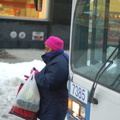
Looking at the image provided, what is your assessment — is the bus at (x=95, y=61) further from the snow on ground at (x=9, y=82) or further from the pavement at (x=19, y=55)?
the pavement at (x=19, y=55)

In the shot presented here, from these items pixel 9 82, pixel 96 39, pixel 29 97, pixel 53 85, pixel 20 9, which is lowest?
pixel 9 82

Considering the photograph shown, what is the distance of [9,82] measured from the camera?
7980 millimetres

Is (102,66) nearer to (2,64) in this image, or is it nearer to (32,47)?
(2,64)

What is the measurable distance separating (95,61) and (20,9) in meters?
10.8

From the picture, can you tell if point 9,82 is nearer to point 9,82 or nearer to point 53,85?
point 9,82

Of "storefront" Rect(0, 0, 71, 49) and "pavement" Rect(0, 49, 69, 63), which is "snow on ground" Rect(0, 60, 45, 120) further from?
"storefront" Rect(0, 0, 71, 49)

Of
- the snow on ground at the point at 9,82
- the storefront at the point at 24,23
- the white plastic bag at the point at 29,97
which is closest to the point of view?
the white plastic bag at the point at 29,97

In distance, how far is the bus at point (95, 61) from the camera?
2.76 meters

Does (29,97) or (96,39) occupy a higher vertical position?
(96,39)

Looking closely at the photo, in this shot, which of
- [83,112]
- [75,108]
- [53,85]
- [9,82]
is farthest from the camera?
[9,82]

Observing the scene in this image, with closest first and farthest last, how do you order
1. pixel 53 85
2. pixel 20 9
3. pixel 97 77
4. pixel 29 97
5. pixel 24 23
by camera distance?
pixel 97 77 < pixel 53 85 < pixel 29 97 < pixel 24 23 < pixel 20 9

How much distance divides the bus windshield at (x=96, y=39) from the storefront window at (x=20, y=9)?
32.9 ft

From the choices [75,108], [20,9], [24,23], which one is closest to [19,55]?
[24,23]

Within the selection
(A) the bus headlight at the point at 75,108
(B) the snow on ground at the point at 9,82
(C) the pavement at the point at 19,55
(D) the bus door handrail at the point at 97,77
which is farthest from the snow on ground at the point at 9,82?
(D) the bus door handrail at the point at 97,77
